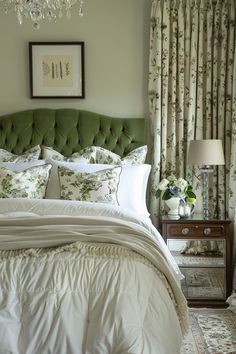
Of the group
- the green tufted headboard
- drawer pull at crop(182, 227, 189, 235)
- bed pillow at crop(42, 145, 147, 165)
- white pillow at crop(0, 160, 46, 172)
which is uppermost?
the green tufted headboard

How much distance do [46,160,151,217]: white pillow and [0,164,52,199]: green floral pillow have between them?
0.09 metres

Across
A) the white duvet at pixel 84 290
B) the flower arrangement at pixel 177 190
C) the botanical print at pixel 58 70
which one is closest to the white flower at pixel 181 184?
the flower arrangement at pixel 177 190

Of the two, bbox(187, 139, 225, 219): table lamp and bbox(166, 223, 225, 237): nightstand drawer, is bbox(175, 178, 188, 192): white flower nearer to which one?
bbox(187, 139, 225, 219): table lamp

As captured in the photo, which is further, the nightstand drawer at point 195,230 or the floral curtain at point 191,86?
the floral curtain at point 191,86

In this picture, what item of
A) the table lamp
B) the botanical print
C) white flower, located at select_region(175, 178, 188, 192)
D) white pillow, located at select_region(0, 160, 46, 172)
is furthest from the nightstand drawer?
the botanical print

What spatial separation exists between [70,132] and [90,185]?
33.8 inches

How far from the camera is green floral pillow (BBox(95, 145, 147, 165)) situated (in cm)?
403

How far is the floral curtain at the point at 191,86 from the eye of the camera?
13.5ft

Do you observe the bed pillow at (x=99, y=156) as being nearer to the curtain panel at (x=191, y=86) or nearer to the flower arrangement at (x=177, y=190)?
the curtain panel at (x=191, y=86)

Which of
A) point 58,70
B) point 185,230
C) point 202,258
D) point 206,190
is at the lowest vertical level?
point 202,258

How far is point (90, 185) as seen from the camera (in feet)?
11.6

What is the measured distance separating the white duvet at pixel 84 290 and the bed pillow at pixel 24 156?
1.50m

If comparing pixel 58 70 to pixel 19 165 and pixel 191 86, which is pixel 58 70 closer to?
pixel 19 165

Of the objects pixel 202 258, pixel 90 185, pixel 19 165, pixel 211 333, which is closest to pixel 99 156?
pixel 90 185
